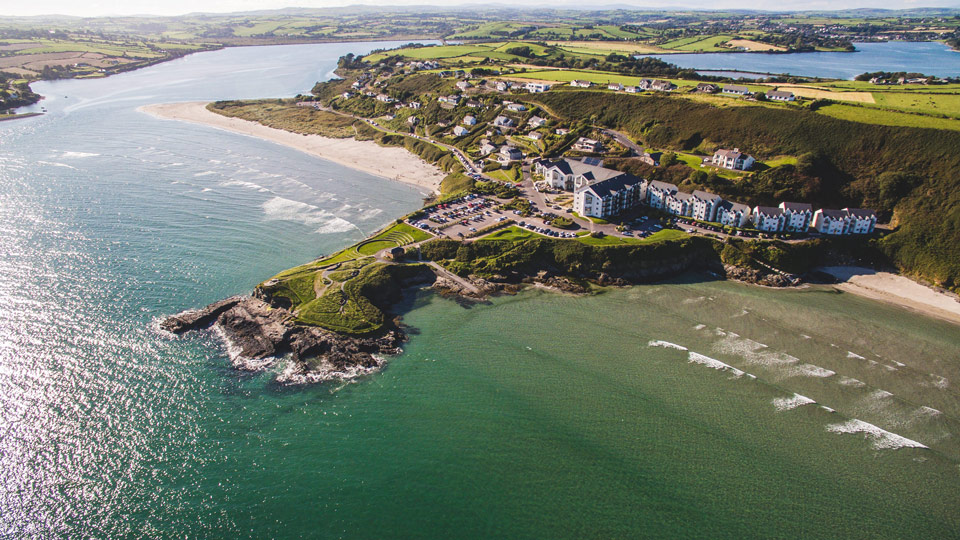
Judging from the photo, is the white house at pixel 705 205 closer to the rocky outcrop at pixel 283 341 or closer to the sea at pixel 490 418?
the sea at pixel 490 418

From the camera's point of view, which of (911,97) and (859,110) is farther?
(911,97)

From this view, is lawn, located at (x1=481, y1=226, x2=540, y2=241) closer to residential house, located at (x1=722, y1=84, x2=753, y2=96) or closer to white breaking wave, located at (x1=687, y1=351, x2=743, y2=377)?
white breaking wave, located at (x1=687, y1=351, x2=743, y2=377)

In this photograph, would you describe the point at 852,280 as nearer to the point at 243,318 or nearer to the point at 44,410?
the point at 243,318

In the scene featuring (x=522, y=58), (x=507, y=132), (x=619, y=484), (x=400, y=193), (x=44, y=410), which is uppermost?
(x=522, y=58)

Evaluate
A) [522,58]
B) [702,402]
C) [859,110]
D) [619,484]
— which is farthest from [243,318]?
[522,58]

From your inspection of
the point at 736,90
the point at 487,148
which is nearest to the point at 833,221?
the point at 736,90

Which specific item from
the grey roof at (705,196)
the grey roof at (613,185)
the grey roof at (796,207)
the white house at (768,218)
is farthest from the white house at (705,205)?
the grey roof at (613,185)

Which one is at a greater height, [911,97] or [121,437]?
[911,97]

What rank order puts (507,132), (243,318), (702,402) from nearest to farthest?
(702,402) < (243,318) < (507,132)
